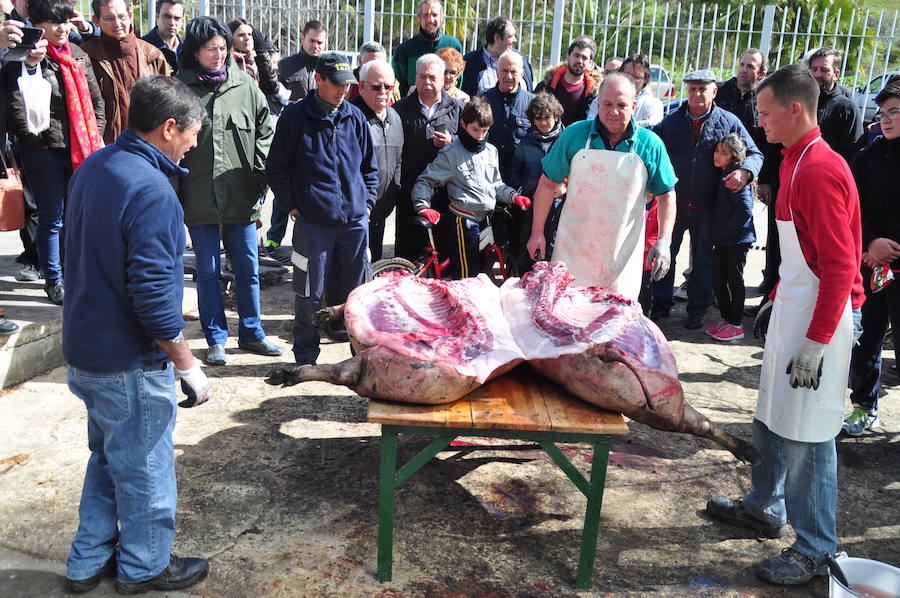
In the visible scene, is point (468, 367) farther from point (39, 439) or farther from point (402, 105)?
point (402, 105)

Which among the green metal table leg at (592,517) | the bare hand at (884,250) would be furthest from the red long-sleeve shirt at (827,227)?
the bare hand at (884,250)

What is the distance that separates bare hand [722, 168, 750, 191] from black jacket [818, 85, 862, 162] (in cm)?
99

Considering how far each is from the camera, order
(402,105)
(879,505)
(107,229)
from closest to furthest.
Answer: (107,229) < (879,505) < (402,105)

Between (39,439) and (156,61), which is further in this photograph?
(156,61)

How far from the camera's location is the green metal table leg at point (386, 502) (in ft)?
10.2

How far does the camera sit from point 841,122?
21.5 feet

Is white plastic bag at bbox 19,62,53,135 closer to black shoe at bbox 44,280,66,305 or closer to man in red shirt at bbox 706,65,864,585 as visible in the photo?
black shoe at bbox 44,280,66,305

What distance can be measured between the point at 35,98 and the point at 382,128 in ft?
7.78

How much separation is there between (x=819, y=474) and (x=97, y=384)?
2860 mm

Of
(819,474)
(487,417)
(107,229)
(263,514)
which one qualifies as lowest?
(263,514)

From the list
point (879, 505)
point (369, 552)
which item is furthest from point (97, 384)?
point (879, 505)

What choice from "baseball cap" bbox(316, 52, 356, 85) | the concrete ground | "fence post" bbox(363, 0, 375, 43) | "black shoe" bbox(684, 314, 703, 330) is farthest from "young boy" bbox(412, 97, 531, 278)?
"fence post" bbox(363, 0, 375, 43)

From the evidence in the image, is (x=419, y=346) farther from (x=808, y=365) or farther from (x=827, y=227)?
(x=827, y=227)

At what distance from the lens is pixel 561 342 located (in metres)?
3.32
